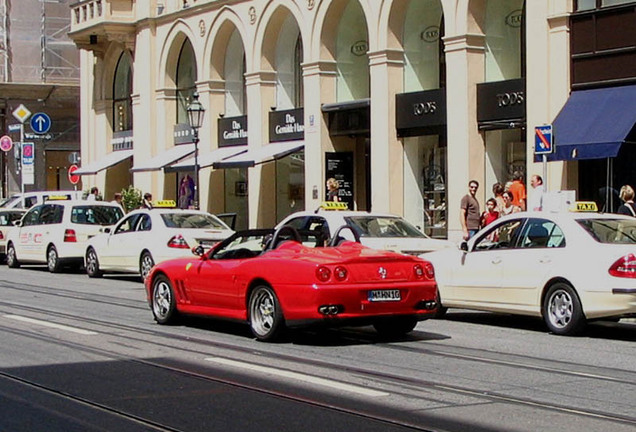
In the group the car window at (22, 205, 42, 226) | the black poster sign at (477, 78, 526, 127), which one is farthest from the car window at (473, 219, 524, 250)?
the car window at (22, 205, 42, 226)

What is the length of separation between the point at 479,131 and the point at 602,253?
1412cm

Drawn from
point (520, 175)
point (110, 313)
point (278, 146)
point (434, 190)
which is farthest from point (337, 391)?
point (278, 146)

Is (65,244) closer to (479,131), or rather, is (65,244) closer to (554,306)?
(479,131)

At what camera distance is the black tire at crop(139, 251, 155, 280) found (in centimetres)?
2327

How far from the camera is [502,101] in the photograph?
88.0ft

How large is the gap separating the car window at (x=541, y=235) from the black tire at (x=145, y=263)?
1010 centimetres

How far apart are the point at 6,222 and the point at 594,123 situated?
1623cm

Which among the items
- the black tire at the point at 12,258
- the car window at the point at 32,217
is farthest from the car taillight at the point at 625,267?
the black tire at the point at 12,258

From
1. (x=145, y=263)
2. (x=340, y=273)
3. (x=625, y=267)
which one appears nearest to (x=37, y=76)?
(x=145, y=263)

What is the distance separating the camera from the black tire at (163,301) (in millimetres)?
14969

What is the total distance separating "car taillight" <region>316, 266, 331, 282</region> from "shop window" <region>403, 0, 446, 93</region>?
709 inches

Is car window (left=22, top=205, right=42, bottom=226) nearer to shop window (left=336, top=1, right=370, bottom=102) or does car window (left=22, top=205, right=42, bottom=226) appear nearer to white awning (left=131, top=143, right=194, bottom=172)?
shop window (left=336, top=1, right=370, bottom=102)

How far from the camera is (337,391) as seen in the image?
9.74 metres

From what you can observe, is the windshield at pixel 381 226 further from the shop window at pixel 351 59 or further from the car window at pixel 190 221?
the shop window at pixel 351 59
